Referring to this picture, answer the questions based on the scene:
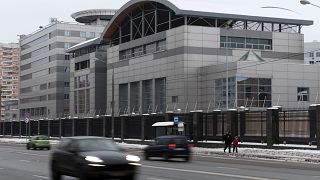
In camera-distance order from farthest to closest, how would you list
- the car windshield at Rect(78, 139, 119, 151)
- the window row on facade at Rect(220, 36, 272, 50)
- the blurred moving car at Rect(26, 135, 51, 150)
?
the window row on facade at Rect(220, 36, 272, 50)
the blurred moving car at Rect(26, 135, 51, 150)
the car windshield at Rect(78, 139, 119, 151)

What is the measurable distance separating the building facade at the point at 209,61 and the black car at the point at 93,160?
5027 cm

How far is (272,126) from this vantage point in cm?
4259

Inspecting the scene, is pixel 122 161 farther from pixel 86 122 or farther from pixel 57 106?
pixel 57 106

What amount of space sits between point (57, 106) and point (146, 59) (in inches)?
1938

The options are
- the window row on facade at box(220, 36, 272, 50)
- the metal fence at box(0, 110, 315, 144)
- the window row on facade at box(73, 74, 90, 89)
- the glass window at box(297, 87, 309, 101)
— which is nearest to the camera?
the metal fence at box(0, 110, 315, 144)

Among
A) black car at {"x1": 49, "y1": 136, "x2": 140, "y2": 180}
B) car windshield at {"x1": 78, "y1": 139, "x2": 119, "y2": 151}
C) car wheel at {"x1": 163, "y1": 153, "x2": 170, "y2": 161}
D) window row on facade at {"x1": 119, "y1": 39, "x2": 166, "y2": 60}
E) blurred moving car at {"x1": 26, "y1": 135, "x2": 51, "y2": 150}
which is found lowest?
blurred moving car at {"x1": 26, "y1": 135, "x2": 51, "y2": 150}

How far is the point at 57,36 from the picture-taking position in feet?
425

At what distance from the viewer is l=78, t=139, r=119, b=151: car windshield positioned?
1647 centimetres

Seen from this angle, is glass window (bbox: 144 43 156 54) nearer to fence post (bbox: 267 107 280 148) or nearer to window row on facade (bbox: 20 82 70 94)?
fence post (bbox: 267 107 280 148)

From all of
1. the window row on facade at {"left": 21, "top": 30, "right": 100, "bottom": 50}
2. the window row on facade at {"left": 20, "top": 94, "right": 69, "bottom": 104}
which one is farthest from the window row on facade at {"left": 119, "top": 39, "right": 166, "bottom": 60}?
the window row on facade at {"left": 21, "top": 30, "right": 100, "bottom": 50}

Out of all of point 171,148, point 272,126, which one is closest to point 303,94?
point 272,126

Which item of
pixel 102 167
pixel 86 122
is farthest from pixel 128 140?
pixel 102 167

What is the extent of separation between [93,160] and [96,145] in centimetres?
135

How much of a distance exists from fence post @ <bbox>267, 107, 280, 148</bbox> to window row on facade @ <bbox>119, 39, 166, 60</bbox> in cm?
3950
